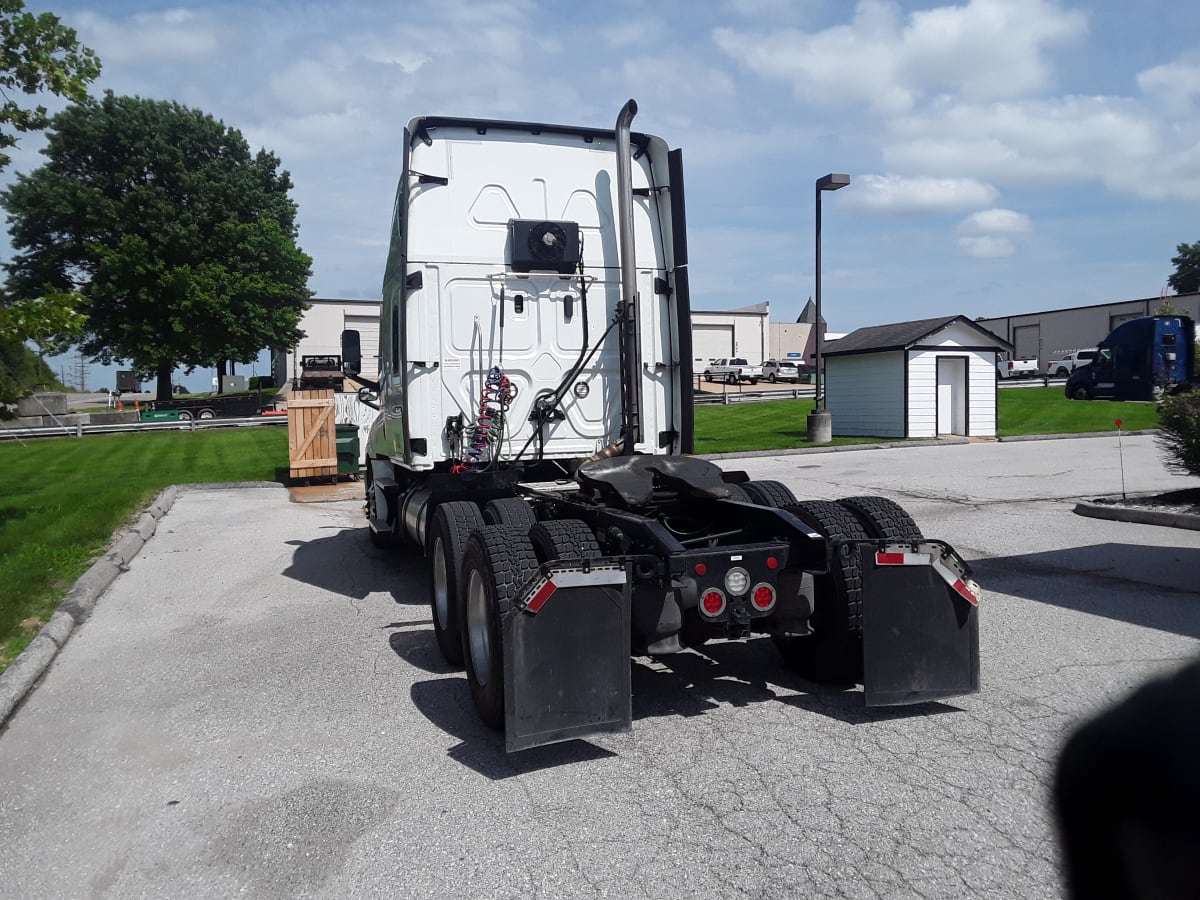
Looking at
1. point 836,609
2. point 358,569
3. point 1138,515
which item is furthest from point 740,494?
point 1138,515

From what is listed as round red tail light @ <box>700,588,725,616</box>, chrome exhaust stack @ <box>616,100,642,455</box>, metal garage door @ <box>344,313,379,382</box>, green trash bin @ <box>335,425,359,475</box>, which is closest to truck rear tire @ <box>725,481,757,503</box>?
chrome exhaust stack @ <box>616,100,642,455</box>

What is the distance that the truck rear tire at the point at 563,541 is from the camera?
497 centimetres

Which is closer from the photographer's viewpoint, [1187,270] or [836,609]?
[836,609]

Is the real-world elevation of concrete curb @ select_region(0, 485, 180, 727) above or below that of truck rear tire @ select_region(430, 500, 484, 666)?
below

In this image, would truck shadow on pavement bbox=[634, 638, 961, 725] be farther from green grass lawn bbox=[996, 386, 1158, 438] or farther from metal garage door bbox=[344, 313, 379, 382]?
metal garage door bbox=[344, 313, 379, 382]

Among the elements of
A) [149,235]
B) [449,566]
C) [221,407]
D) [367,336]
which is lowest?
[449,566]

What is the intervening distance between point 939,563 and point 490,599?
2322 millimetres

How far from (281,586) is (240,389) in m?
60.8

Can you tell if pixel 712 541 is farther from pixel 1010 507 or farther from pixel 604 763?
pixel 1010 507

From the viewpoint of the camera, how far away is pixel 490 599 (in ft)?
15.8

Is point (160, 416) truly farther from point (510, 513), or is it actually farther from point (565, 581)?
point (565, 581)

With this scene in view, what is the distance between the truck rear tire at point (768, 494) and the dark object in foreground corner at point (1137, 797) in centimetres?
528

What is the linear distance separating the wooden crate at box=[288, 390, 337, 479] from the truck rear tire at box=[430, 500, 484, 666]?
12741 millimetres

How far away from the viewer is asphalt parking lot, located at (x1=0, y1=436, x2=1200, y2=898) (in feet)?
11.4
